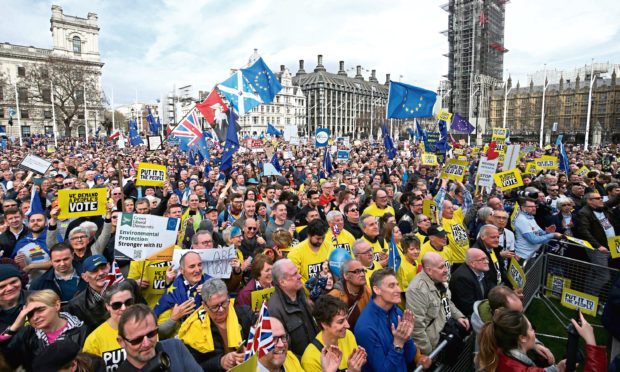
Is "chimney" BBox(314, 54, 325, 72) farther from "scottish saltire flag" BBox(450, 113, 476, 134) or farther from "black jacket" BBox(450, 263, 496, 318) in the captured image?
"black jacket" BBox(450, 263, 496, 318)

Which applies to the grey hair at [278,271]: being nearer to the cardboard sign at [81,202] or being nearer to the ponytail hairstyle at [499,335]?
the ponytail hairstyle at [499,335]

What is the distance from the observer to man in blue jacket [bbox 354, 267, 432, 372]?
3062 mm

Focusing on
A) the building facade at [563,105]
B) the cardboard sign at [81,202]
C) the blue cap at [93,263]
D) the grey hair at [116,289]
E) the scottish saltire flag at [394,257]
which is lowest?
the scottish saltire flag at [394,257]

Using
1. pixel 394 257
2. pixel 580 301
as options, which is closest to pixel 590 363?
pixel 394 257

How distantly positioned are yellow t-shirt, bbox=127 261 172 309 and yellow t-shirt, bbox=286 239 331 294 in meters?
1.58

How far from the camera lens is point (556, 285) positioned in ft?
21.3

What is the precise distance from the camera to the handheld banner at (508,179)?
7.95m

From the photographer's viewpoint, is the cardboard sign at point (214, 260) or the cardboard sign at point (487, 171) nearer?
the cardboard sign at point (214, 260)

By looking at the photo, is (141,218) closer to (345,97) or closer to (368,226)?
(368,226)

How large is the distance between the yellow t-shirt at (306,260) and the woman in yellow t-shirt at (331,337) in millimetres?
1539

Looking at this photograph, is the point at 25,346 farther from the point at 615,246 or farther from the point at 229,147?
the point at 615,246

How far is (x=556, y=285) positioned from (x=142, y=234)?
7.05 m

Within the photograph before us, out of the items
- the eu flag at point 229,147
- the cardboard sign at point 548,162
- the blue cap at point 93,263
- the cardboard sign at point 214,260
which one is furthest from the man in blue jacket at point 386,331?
the cardboard sign at point 548,162

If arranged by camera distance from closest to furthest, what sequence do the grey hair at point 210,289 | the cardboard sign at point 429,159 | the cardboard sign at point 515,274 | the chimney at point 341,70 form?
the grey hair at point 210,289
the cardboard sign at point 515,274
the cardboard sign at point 429,159
the chimney at point 341,70
